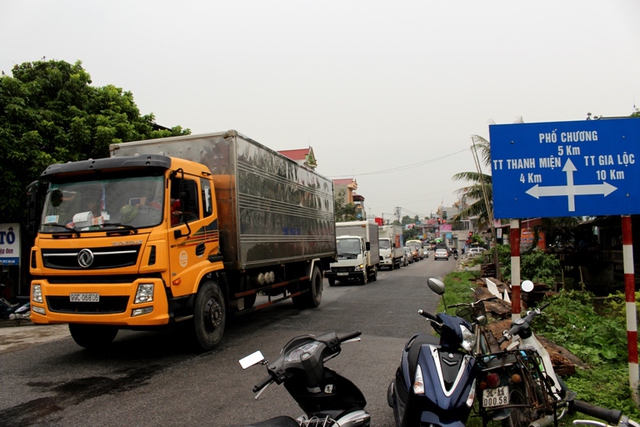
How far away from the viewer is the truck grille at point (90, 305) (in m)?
6.21

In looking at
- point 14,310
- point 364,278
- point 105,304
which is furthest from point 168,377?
point 364,278

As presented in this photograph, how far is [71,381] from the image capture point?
5809 millimetres

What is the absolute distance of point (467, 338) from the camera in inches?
124

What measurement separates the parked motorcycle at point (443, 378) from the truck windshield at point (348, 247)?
17142 mm

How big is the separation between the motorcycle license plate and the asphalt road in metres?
1.33

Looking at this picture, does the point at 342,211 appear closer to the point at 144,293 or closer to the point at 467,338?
the point at 144,293

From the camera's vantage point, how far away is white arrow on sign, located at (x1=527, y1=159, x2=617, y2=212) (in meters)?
4.66

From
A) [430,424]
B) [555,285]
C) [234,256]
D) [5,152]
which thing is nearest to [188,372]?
[234,256]

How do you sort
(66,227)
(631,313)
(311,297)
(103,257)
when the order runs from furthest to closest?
(311,297) → (66,227) → (103,257) → (631,313)

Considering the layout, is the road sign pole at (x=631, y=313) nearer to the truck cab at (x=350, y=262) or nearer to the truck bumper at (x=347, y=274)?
the truck cab at (x=350, y=262)

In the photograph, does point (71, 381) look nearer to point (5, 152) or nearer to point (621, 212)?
point (621, 212)

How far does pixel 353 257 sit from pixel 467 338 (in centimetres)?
1718

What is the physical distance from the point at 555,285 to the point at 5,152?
15.9 m

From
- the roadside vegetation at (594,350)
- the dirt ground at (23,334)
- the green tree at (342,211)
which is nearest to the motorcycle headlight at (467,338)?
the roadside vegetation at (594,350)
